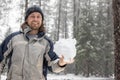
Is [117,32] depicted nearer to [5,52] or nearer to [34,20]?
[34,20]

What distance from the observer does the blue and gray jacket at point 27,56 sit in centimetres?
376

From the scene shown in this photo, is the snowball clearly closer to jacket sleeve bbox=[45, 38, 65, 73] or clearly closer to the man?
the man

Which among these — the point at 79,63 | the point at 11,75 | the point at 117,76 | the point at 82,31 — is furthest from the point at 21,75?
the point at 79,63

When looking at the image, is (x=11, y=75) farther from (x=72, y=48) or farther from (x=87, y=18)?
(x=87, y=18)

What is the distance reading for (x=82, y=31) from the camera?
3906 cm

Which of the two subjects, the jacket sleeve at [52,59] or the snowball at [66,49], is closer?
the snowball at [66,49]

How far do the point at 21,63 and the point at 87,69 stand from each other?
38.1m

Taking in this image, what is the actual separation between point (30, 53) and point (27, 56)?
0.16 ft

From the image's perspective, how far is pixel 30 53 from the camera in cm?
380

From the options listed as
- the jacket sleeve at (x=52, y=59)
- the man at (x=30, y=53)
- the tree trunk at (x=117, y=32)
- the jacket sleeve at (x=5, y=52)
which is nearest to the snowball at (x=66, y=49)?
the man at (x=30, y=53)

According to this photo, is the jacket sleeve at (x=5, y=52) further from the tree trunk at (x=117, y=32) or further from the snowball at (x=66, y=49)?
the tree trunk at (x=117, y=32)

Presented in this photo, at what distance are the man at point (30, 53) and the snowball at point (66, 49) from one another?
66 mm

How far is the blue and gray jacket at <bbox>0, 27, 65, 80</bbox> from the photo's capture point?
3.76 meters

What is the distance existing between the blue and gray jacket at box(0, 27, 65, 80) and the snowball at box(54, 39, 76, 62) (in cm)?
22
